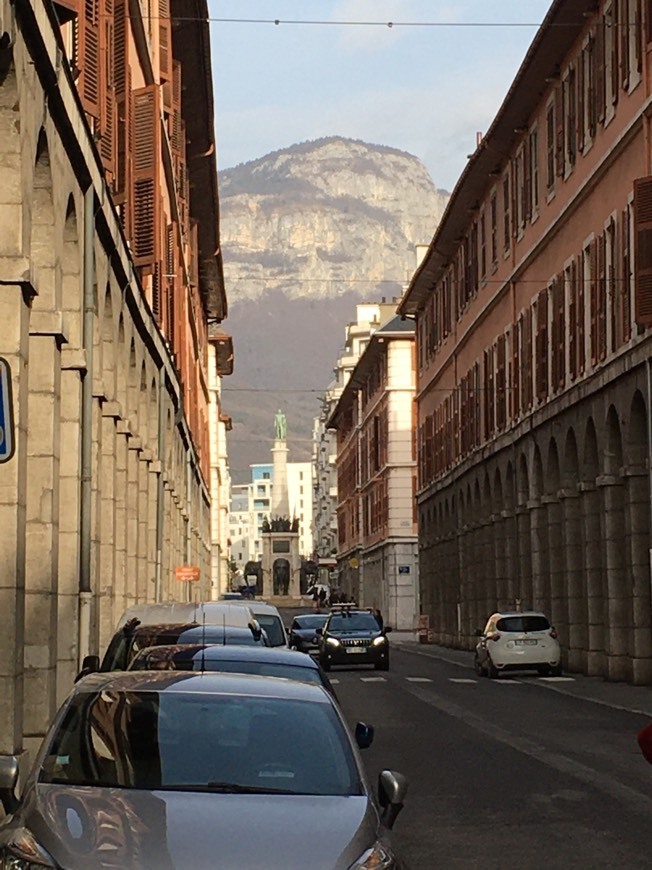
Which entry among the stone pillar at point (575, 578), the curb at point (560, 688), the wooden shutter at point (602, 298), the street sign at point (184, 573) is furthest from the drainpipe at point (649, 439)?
the street sign at point (184, 573)

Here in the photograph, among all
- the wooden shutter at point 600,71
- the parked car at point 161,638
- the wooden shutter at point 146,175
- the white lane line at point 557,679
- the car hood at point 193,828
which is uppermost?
the wooden shutter at point 600,71

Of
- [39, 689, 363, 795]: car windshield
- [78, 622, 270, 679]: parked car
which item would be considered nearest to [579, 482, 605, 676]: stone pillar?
[78, 622, 270, 679]: parked car

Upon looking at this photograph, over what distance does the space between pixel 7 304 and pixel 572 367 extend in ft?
91.7

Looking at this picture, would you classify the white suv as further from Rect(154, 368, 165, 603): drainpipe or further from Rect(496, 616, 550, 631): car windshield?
Rect(154, 368, 165, 603): drainpipe

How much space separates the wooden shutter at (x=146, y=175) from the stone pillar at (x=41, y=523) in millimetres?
14984

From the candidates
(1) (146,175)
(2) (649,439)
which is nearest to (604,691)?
(2) (649,439)

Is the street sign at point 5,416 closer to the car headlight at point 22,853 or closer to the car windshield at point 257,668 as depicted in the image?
the car windshield at point 257,668

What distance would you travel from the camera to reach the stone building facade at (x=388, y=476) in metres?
96.9

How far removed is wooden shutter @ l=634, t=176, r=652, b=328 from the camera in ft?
112

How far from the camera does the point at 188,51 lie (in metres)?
58.9

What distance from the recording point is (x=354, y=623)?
4991cm

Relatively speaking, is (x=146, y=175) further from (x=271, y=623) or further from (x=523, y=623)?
(x=523, y=623)

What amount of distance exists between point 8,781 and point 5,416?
2469 millimetres

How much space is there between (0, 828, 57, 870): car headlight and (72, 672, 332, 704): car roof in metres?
1.60
